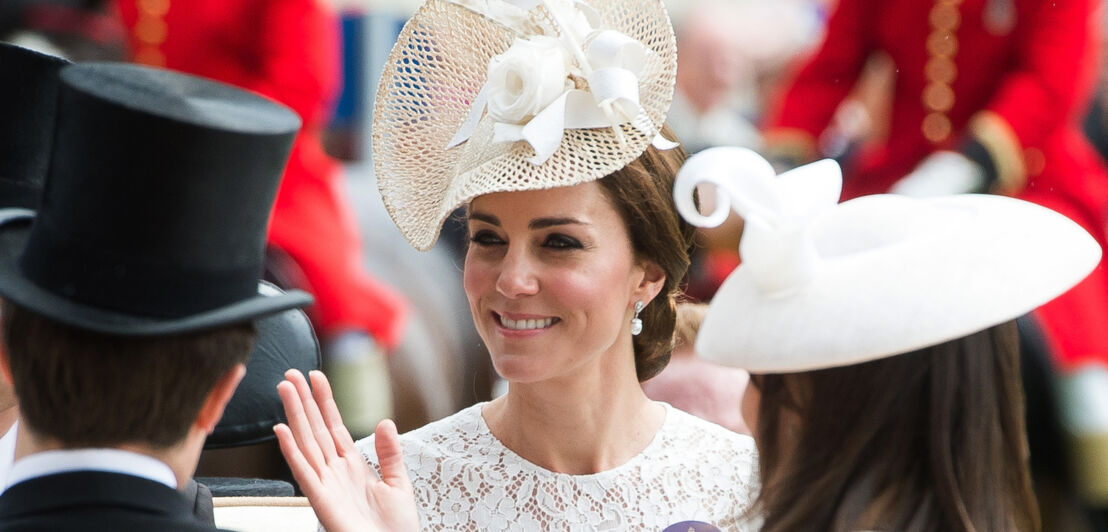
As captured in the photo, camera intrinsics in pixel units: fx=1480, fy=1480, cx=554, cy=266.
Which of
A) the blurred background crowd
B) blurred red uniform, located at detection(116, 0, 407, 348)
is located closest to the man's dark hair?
the blurred background crowd

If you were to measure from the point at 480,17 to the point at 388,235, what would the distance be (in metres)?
2.42

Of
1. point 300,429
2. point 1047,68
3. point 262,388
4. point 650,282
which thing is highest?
point 1047,68

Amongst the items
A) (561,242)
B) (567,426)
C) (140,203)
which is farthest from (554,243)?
A: (140,203)

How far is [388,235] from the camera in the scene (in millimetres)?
5152

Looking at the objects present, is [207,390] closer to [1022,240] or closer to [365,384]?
[1022,240]

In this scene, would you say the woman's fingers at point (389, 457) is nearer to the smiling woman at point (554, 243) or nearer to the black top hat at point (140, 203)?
the smiling woman at point (554, 243)

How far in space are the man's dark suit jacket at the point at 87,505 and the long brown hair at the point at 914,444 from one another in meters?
0.81

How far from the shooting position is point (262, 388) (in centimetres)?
270

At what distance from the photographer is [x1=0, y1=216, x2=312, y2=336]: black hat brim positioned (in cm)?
170

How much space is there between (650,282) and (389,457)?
2.58 ft

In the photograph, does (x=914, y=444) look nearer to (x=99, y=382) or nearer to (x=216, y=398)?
(x=216, y=398)

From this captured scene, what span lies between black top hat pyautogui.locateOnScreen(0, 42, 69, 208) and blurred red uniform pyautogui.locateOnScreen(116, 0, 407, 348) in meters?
1.87

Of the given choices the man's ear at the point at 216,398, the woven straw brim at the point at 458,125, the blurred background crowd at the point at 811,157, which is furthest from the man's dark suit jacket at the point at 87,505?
the blurred background crowd at the point at 811,157

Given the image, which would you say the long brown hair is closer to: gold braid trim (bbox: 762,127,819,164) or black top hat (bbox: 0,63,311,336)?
black top hat (bbox: 0,63,311,336)
